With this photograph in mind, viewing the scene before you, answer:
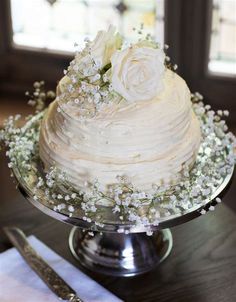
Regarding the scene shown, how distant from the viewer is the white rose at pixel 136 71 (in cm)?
100

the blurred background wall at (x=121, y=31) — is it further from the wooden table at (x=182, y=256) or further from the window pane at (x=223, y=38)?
the wooden table at (x=182, y=256)

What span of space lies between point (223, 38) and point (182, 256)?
92cm

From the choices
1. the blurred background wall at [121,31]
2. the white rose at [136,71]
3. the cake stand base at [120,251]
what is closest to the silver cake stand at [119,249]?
the cake stand base at [120,251]

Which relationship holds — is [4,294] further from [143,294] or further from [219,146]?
[219,146]

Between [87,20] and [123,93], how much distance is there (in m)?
1.07

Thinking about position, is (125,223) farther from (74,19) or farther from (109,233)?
(74,19)

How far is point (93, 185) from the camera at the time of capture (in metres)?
1.05

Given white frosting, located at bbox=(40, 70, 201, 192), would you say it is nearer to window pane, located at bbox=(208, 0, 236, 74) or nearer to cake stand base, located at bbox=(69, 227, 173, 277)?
cake stand base, located at bbox=(69, 227, 173, 277)

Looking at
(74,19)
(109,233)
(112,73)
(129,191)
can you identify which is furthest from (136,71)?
(74,19)

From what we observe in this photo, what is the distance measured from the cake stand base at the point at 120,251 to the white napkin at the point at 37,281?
48 millimetres

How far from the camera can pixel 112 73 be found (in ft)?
3.29

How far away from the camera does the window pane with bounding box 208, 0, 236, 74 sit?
6.09ft

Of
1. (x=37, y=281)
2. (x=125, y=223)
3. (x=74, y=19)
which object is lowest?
(x=37, y=281)

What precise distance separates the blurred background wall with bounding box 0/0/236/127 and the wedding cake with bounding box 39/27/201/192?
836 millimetres
